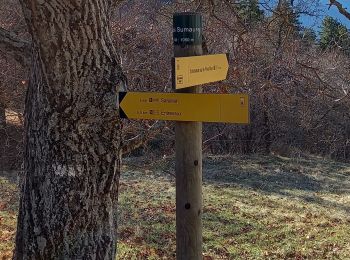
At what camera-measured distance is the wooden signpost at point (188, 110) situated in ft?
9.82

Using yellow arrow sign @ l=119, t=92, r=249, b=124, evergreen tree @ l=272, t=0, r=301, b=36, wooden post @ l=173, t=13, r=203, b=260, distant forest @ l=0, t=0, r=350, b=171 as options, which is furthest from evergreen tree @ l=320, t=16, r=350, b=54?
yellow arrow sign @ l=119, t=92, r=249, b=124

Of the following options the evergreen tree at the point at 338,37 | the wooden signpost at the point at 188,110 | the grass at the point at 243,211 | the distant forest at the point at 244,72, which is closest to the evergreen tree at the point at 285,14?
the distant forest at the point at 244,72

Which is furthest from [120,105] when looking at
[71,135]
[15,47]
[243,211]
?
[243,211]

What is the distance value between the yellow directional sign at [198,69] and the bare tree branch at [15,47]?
133cm

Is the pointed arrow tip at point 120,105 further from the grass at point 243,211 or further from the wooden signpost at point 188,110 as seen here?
the grass at point 243,211

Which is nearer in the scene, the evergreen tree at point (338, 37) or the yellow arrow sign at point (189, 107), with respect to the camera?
the yellow arrow sign at point (189, 107)

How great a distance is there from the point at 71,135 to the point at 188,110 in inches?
26.5

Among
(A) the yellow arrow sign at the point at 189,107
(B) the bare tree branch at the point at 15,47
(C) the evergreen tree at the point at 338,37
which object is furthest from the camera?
(C) the evergreen tree at the point at 338,37

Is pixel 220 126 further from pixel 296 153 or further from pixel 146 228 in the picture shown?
pixel 146 228

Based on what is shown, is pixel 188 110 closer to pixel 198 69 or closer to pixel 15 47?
pixel 198 69

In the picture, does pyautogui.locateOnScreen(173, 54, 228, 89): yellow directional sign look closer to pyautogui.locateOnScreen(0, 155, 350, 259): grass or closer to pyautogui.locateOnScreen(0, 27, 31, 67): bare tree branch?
pyautogui.locateOnScreen(0, 27, 31, 67): bare tree branch

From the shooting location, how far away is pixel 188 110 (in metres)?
3.04

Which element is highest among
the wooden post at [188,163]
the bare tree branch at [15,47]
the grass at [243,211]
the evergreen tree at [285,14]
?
the evergreen tree at [285,14]

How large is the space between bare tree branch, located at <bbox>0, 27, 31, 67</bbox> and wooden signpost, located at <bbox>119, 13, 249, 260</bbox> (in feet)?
3.65
